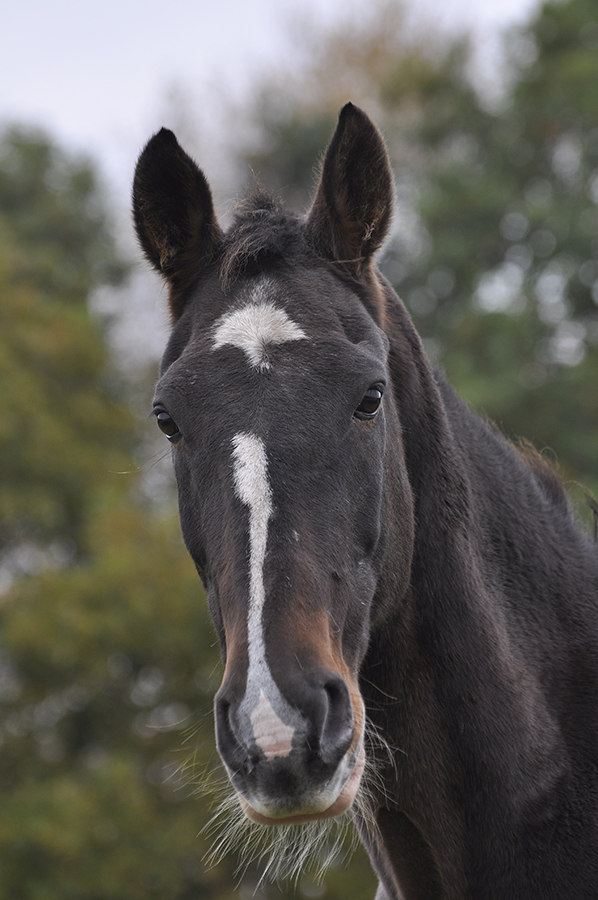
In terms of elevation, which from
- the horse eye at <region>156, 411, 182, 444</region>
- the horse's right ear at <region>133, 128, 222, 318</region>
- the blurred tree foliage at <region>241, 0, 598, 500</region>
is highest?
the blurred tree foliage at <region>241, 0, 598, 500</region>

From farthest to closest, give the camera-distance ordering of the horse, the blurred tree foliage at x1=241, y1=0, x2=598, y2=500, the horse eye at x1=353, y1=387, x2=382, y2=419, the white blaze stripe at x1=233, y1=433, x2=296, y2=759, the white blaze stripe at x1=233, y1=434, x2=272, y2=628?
the blurred tree foliage at x1=241, y1=0, x2=598, y2=500
the horse eye at x1=353, y1=387, x2=382, y2=419
the white blaze stripe at x1=233, y1=434, x2=272, y2=628
the horse
the white blaze stripe at x1=233, y1=433, x2=296, y2=759

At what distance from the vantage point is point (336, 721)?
2689 mm

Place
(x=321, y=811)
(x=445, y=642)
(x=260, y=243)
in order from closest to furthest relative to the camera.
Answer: (x=321, y=811) → (x=445, y=642) → (x=260, y=243)

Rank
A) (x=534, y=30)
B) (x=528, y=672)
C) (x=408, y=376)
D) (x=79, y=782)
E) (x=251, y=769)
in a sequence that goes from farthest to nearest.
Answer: (x=534, y=30) → (x=79, y=782) → (x=408, y=376) → (x=528, y=672) → (x=251, y=769)

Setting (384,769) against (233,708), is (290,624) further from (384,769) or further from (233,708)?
(384,769)

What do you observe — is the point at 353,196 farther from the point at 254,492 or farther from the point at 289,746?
the point at 289,746

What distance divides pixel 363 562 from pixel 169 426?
2.84 ft

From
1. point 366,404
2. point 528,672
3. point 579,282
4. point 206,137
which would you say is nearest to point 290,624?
point 366,404

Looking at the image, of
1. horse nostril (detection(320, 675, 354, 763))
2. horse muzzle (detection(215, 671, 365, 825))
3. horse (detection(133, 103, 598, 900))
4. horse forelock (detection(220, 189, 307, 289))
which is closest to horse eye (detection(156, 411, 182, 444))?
horse (detection(133, 103, 598, 900))

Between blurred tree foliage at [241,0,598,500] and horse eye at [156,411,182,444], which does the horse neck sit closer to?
horse eye at [156,411,182,444]

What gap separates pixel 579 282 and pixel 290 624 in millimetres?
17858

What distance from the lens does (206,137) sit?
93.0ft

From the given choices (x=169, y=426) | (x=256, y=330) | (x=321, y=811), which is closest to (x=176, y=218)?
(x=256, y=330)

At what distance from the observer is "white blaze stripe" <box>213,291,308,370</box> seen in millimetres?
3279
